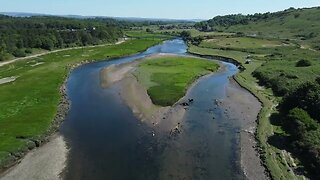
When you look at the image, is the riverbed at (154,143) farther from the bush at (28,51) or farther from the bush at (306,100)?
the bush at (28,51)

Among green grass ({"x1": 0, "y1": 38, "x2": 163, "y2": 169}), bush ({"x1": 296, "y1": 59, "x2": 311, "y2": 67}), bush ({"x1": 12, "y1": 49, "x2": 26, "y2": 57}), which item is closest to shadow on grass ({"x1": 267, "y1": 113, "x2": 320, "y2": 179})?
green grass ({"x1": 0, "y1": 38, "x2": 163, "y2": 169})

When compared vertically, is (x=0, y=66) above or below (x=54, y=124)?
below

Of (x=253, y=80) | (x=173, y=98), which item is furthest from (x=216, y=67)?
(x=173, y=98)

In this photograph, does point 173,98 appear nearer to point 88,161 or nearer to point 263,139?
point 263,139

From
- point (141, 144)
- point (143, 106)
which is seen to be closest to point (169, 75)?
point (143, 106)

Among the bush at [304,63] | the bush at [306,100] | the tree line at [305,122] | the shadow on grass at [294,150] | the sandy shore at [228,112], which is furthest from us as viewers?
the bush at [304,63]

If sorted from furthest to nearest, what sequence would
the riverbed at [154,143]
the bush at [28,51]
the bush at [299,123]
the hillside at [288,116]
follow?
1. the bush at [28,51]
2. the bush at [299,123]
3. the hillside at [288,116]
4. the riverbed at [154,143]

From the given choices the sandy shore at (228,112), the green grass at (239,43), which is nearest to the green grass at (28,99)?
the sandy shore at (228,112)
